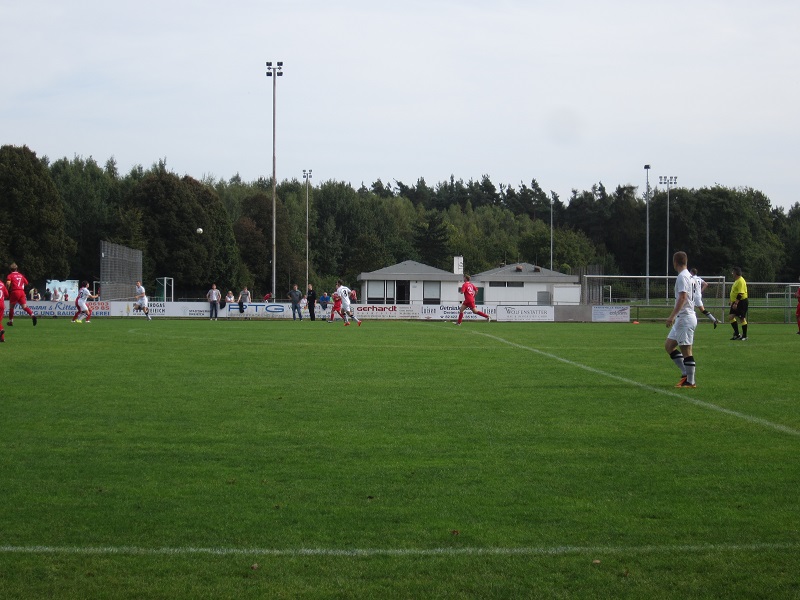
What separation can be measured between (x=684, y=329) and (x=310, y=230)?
95303mm

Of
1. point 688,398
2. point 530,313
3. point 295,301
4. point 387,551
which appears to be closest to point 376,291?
point 530,313

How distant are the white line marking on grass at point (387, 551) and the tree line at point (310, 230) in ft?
233

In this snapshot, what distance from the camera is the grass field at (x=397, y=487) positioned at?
5148 millimetres

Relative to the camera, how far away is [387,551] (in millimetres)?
5566

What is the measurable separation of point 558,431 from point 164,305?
41.4m

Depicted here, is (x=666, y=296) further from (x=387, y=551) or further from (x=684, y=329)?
(x=387, y=551)

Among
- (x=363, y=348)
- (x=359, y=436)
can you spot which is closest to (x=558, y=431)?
(x=359, y=436)

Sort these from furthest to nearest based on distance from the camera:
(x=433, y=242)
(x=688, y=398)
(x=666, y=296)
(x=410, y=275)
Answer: (x=433, y=242)
(x=410, y=275)
(x=666, y=296)
(x=688, y=398)

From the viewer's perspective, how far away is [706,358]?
65.4 feet

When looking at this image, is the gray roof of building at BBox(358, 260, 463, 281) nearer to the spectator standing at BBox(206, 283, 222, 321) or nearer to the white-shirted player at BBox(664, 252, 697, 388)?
the spectator standing at BBox(206, 283, 222, 321)

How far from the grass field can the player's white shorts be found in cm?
79

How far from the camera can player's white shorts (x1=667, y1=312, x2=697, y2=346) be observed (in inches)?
550

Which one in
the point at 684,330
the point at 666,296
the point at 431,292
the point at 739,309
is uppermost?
the point at 431,292

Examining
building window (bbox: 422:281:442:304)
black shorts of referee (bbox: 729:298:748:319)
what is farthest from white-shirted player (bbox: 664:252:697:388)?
building window (bbox: 422:281:442:304)
